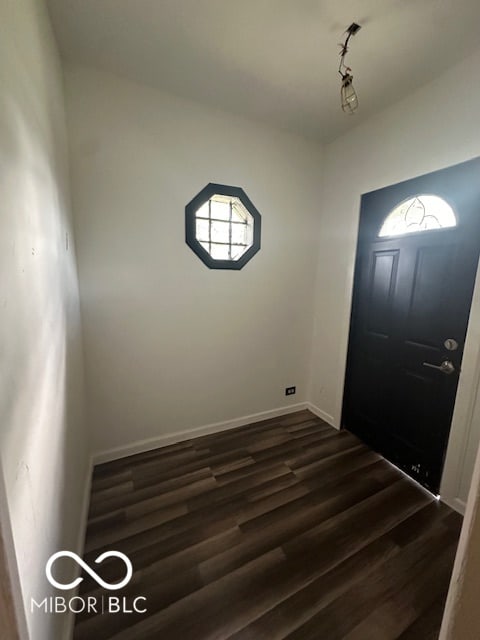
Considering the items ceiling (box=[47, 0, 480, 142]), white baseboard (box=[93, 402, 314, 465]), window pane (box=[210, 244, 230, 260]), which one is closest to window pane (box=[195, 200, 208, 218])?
window pane (box=[210, 244, 230, 260])

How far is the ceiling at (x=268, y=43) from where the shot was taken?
1223 millimetres

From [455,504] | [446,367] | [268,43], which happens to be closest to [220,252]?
[268,43]

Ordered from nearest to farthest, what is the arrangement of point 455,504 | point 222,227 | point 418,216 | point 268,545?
1. point 268,545
2. point 455,504
3. point 418,216
4. point 222,227

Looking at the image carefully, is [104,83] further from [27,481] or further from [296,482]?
[296,482]

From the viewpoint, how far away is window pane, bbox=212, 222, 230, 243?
2135 millimetres

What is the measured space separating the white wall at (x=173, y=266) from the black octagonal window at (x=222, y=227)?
63mm

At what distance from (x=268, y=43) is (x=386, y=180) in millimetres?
1190

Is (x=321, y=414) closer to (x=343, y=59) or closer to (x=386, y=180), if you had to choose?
(x=386, y=180)

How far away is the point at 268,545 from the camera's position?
1.38 meters

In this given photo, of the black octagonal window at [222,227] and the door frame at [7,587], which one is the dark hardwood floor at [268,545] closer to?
the door frame at [7,587]

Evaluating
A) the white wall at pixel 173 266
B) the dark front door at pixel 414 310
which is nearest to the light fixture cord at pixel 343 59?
the white wall at pixel 173 266

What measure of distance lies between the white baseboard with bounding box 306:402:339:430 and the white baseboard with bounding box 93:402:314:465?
10 millimetres

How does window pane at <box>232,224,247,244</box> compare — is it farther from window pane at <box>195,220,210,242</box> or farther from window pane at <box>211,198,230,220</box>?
window pane at <box>195,220,210,242</box>

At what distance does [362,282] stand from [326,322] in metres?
0.54
